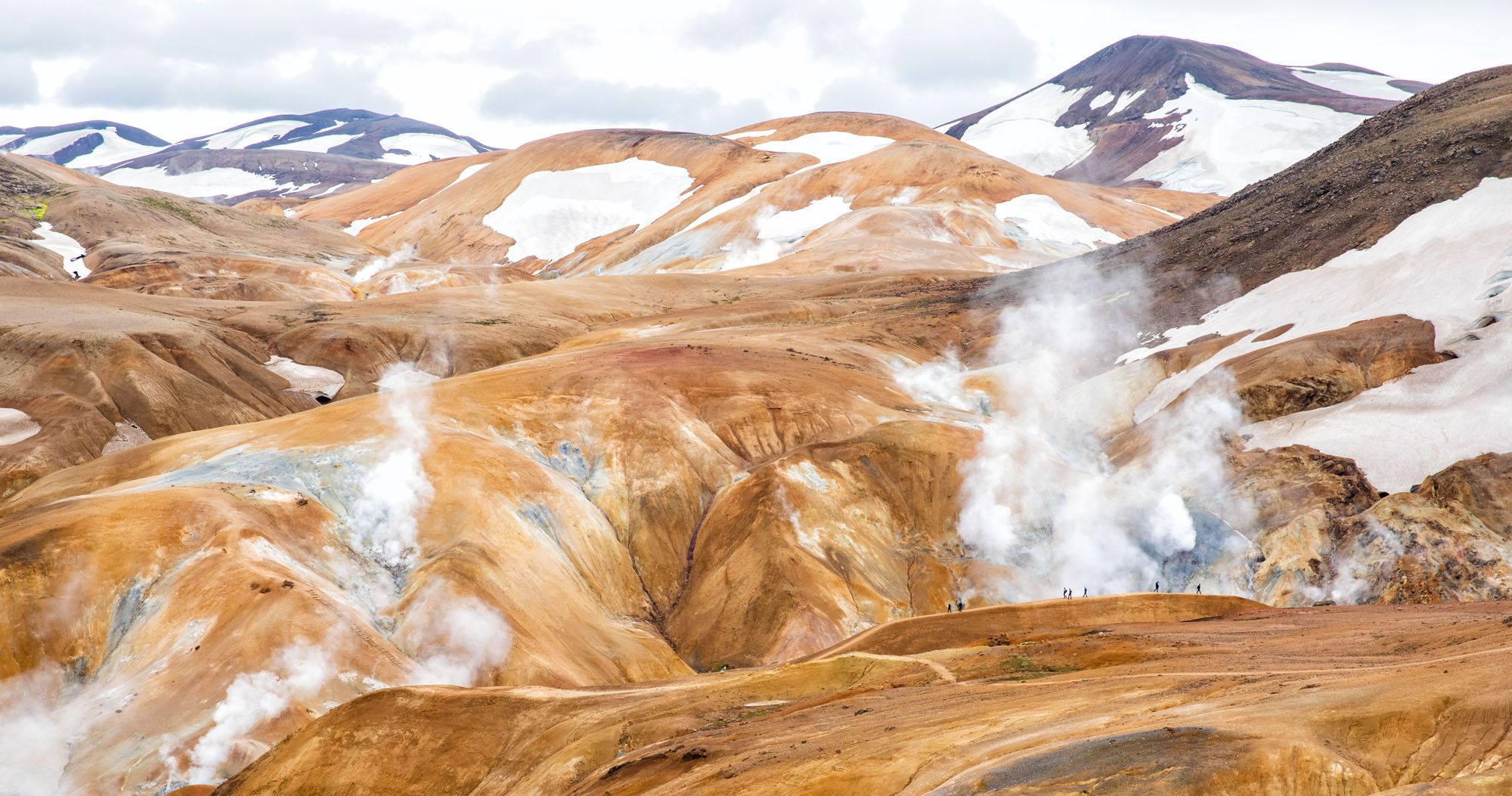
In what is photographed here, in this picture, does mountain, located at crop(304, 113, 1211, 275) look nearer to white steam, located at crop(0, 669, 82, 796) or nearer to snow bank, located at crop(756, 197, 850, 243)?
snow bank, located at crop(756, 197, 850, 243)

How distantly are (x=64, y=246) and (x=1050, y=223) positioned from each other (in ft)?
293

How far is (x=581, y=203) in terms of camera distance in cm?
14288

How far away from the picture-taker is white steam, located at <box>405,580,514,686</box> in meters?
33.6

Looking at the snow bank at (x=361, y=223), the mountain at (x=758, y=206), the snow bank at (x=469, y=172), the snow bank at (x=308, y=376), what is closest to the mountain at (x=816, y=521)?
the snow bank at (x=308, y=376)

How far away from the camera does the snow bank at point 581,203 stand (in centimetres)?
13788

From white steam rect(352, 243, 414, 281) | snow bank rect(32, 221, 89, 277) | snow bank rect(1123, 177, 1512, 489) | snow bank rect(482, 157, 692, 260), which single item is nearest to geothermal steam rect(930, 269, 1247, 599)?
snow bank rect(1123, 177, 1512, 489)

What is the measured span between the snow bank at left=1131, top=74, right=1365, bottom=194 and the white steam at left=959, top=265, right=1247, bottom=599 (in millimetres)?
121969

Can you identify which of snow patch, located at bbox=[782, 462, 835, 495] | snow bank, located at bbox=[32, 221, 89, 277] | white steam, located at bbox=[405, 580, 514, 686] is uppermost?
snow bank, located at bbox=[32, 221, 89, 277]

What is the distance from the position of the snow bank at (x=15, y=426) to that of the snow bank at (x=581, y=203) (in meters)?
83.8

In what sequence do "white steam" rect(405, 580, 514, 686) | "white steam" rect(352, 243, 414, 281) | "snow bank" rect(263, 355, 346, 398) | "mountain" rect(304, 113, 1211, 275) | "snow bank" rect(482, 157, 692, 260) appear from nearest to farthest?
"white steam" rect(405, 580, 514, 686)
"snow bank" rect(263, 355, 346, 398)
"white steam" rect(352, 243, 414, 281)
"mountain" rect(304, 113, 1211, 275)
"snow bank" rect(482, 157, 692, 260)

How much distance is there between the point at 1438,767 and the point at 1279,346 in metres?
38.4

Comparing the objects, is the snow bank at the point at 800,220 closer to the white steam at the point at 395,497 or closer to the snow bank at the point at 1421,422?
the white steam at the point at 395,497

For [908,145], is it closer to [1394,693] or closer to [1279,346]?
[1279,346]

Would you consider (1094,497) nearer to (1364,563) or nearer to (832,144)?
(1364,563)
